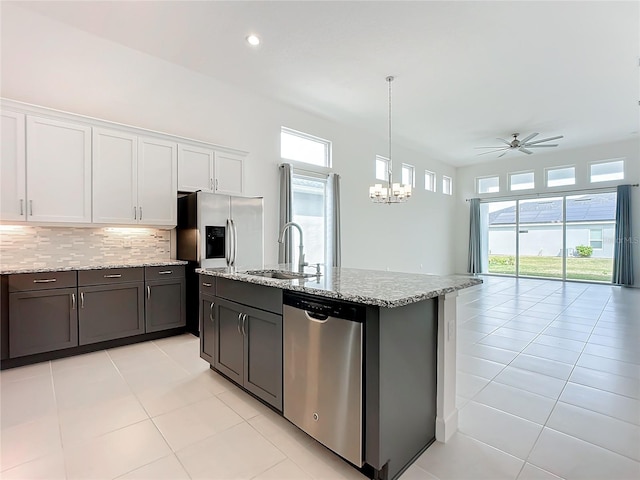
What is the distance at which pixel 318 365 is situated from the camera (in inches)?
68.2

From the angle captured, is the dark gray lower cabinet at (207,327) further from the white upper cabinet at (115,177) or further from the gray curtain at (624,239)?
the gray curtain at (624,239)

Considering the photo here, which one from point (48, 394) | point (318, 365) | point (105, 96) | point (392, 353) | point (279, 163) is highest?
point (105, 96)

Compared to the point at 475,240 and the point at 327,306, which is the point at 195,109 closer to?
the point at 327,306

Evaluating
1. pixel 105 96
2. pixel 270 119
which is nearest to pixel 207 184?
pixel 105 96

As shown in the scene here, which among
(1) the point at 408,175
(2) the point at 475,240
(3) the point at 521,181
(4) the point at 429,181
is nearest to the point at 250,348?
Result: (1) the point at 408,175

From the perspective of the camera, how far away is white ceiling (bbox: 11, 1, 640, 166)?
329cm

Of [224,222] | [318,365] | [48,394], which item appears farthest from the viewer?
[224,222]

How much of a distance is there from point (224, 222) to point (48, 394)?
234 cm

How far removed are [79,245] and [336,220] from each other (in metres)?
4.08

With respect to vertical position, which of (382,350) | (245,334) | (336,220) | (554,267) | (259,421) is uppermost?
(336,220)

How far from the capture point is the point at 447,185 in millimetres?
10523

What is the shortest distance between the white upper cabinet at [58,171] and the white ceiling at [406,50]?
1317 mm

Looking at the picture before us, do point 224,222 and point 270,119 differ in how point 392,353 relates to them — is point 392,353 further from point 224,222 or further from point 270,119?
point 270,119

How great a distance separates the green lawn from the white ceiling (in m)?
3.92
